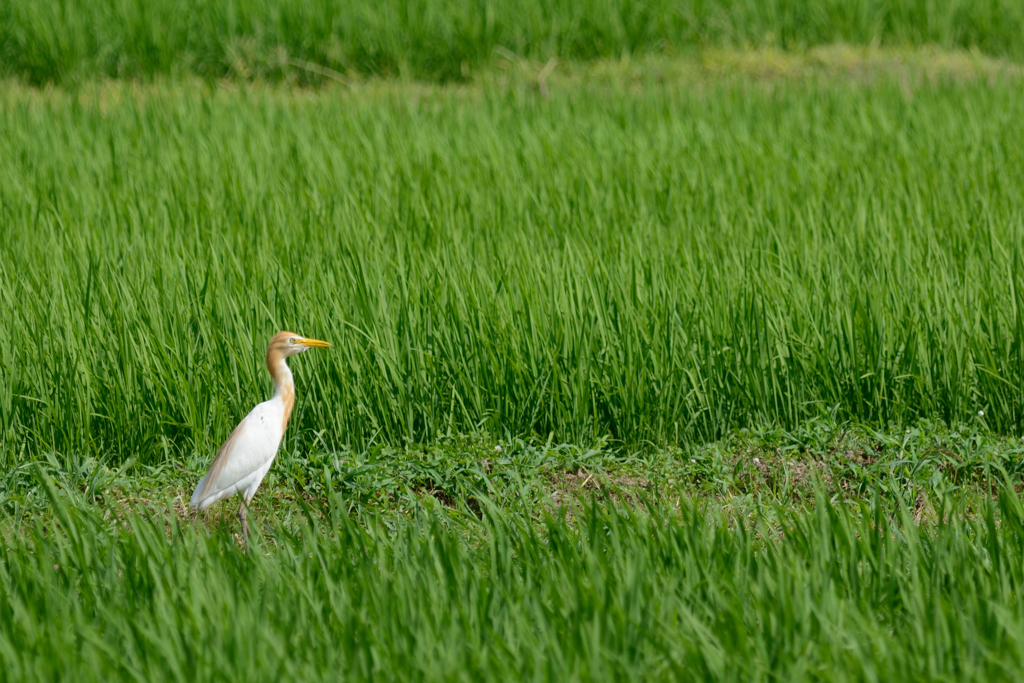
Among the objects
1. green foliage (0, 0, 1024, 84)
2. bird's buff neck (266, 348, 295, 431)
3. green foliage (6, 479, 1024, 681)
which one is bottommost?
green foliage (6, 479, 1024, 681)

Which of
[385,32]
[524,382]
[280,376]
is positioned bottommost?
[524,382]

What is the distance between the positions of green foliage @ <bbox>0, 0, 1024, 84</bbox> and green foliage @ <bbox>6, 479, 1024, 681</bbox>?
6.55 metres

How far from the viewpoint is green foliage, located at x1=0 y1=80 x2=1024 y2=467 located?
324cm

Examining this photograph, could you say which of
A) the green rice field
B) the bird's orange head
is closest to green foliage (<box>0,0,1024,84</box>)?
the green rice field

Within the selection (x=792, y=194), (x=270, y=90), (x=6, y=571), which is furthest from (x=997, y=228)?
(x=270, y=90)

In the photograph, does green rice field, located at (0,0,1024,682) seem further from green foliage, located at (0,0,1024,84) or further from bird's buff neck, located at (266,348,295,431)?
green foliage, located at (0,0,1024,84)

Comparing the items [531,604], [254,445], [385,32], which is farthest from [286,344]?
[385,32]

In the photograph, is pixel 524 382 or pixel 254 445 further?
pixel 524 382

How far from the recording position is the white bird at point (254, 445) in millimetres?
2438

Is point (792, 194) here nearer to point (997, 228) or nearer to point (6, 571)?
point (997, 228)

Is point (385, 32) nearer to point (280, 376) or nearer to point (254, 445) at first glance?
point (280, 376)

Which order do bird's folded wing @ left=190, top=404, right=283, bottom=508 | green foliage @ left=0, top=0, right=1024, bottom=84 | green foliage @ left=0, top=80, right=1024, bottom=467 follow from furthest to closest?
green foliage @ left=0, top=0, right=1024, bottom=84 < green foliage @ left=0, top=80, right=1024, bottom=467 < bird's folded wing @ left=190, top=404, right=283, bottom=508

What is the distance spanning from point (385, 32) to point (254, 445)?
648 cm

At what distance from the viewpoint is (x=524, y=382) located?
329cm
